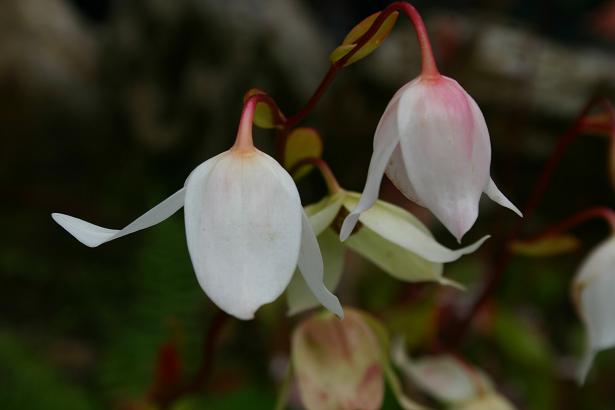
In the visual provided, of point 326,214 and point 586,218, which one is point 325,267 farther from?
point 586,218

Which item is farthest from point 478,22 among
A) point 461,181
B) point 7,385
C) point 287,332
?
point 461,181

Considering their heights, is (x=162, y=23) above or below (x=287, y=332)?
above

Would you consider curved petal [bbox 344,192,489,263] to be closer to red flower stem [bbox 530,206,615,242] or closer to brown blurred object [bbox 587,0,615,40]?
red flower stem [bbox 530,206,615,242]

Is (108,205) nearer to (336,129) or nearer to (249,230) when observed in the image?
(336,129)

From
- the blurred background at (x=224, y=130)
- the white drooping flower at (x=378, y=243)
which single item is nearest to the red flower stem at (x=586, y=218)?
the white drooping flower at (x=378, y=243)

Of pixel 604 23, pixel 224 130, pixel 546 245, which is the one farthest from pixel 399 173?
pixel 604 23

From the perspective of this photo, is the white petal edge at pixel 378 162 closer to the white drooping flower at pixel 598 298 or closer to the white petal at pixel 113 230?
the white petal at pixel 113 230
